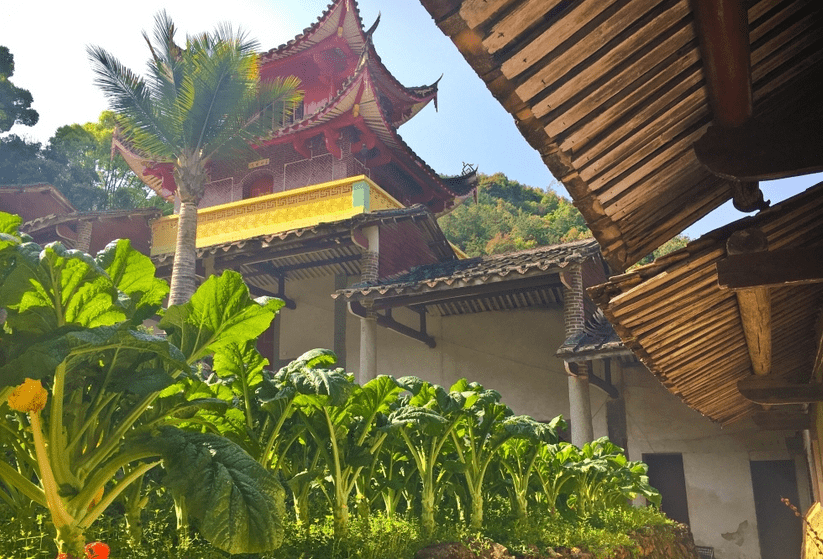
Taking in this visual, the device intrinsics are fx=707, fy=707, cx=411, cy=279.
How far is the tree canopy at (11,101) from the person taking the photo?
76.2 feet

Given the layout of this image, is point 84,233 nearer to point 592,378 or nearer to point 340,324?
point 340,324

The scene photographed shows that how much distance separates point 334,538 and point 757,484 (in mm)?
9506

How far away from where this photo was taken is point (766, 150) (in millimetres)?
2432

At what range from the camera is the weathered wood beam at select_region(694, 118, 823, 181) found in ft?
7.83

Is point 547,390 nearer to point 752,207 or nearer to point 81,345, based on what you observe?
point 752,207

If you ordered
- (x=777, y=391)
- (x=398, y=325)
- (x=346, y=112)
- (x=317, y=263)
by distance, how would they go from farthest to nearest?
(x=346, y=112) < (x=317, y=263) < (x=398, y=325) < (x=777, y=391)

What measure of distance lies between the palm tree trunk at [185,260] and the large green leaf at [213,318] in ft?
25.4

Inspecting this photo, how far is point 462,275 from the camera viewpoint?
10375 millimetres

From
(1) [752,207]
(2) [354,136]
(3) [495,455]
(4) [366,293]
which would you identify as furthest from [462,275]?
(1) [752,207]

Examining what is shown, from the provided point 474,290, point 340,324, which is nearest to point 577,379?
point 474,290

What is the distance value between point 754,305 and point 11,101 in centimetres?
2658

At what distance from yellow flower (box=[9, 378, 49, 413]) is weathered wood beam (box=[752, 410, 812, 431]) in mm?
7655

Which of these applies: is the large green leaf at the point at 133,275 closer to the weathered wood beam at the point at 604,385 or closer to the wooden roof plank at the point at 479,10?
the wooden roof plank at the point at 479,10

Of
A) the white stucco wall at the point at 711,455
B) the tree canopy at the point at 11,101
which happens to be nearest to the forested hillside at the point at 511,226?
the tree canopy at the point at 11,101
